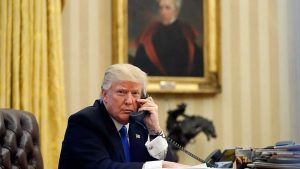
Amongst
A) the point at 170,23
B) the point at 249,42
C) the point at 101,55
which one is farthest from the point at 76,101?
the point at 249,42

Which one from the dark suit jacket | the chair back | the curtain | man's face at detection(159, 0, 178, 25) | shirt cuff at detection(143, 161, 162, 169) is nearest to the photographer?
shirt cuff at detection(143, 161, 162, 169)

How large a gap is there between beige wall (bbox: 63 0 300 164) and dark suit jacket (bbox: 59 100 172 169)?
6.58ft

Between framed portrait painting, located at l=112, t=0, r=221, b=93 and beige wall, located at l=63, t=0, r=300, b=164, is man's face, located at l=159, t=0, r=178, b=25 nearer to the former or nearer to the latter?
framed portrait painting, located at l=112, t=0, r=221, b=93

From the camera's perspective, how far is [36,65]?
4359 millimetres

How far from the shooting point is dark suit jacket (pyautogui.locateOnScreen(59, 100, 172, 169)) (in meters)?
2.70

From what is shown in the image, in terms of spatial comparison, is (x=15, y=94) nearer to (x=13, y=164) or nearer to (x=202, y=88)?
(x=13, y=164)

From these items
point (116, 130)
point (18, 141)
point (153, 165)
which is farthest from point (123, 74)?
Result: point (18, 141)

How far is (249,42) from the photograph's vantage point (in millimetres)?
5598

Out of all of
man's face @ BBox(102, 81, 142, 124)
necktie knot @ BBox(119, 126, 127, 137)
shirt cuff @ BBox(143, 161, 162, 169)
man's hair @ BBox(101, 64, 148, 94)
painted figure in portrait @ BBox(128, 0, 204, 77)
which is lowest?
Answer: shirt cuff @ BBox(143, 161, 162, 169)

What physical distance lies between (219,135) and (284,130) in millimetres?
804

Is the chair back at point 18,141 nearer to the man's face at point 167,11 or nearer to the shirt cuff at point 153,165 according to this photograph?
the shirt cuff at point 153,165

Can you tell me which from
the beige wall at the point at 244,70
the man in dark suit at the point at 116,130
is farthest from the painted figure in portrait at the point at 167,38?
the man in dark suit at the point at 116,130

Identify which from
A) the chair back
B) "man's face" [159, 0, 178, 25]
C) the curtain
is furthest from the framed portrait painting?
the chair back

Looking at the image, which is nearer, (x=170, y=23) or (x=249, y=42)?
(x=170, y=23)
